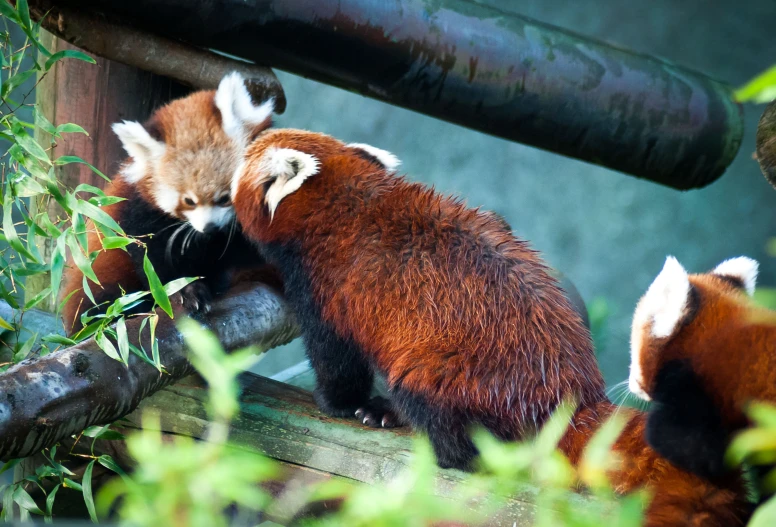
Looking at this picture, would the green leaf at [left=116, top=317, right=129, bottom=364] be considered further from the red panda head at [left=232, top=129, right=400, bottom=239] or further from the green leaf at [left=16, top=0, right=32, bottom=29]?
the green leaf at [left=16, top=0, right=32, bottom=29]

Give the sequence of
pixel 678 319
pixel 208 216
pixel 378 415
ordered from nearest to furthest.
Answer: pixel 678 319
pixel 378 415
pixel 208 216

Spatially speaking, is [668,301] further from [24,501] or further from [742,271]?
[24,501]

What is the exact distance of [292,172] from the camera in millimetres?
1771

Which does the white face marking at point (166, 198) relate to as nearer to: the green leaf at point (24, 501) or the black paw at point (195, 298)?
the black paw at point (195, 298)

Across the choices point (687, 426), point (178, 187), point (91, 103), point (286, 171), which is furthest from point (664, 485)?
point (91, 103)

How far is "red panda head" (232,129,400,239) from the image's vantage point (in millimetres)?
1764

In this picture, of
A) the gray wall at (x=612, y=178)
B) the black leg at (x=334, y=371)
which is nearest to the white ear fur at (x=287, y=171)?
the black leg at (x=334, y=371)

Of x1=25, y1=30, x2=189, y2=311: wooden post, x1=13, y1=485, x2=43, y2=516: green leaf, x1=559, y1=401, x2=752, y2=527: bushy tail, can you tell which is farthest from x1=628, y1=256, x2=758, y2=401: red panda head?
x1=25, y1=30, x2=189, y2=311: wooden post

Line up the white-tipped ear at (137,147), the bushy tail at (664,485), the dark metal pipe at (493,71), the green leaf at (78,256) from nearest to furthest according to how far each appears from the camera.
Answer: the bushy tail at (664,485)
the green leaf at (78,256)
the dark metal pipe at (493,71)
the white-tipped ear at (137,147)

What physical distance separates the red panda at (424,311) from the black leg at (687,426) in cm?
4

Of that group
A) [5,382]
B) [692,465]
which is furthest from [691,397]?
[5,382]

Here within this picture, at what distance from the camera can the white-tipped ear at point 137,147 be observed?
2.10m

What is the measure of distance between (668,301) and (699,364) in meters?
0.14

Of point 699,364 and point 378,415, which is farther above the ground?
point 699,364
